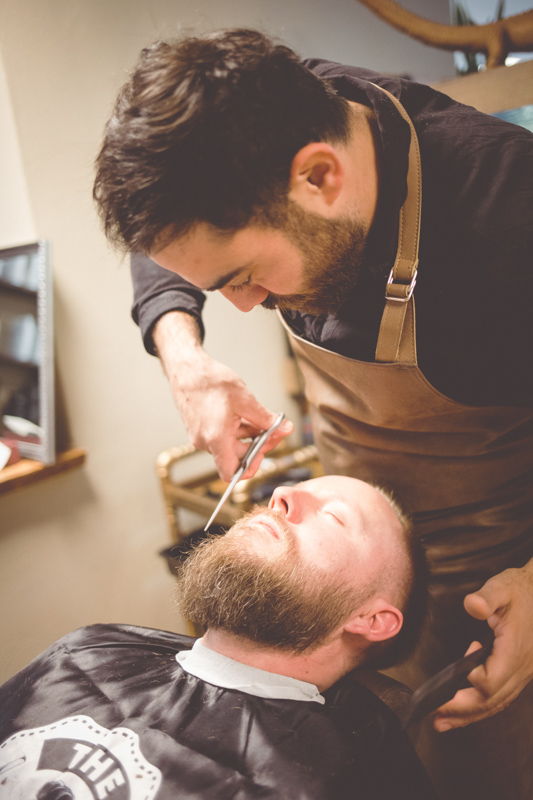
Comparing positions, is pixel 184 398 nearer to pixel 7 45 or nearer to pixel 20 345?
pixel 20 345

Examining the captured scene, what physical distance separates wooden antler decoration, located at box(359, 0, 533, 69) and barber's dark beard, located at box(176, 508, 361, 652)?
1638 millimetres

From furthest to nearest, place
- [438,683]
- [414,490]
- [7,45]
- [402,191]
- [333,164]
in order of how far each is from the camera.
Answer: [7,45]
[414,490]
[402,191]
[333,164]
[438,683]

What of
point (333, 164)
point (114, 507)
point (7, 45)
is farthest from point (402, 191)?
point (114, 507)

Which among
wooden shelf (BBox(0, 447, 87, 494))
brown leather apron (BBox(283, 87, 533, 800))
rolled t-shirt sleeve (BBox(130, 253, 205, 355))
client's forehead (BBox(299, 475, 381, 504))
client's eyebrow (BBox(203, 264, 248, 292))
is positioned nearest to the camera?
client's eyebrow (BBox(203, 264, 248, 292))

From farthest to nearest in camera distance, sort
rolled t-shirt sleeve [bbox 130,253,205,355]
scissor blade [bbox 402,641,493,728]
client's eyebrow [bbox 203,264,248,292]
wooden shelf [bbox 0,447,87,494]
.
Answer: wooden shelf [bbox 0,447,87,494], rolled t-shirt sleeve [bbox 130,253,205,355], client's eyebrow [bbox 203,264,248,292], scissor blade [bbox 402,641,493,728]

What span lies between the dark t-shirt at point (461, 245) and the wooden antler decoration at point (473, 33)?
2.45 ft

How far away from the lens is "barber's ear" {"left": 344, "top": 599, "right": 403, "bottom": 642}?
46.9 inches

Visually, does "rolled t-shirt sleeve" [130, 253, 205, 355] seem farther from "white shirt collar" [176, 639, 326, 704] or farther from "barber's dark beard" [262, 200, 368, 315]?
"white shirt collar" [176, 639, 326, 704]

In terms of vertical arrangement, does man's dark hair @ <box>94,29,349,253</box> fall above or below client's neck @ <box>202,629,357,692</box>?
above

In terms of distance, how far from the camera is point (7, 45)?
65.2 inches

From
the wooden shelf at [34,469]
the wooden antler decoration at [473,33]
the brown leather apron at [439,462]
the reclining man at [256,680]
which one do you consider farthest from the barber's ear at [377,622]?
the wooden antler decoration at [473,33]

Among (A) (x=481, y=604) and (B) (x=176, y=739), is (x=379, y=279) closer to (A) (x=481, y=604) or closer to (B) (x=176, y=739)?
(A) (x=481, y=604)

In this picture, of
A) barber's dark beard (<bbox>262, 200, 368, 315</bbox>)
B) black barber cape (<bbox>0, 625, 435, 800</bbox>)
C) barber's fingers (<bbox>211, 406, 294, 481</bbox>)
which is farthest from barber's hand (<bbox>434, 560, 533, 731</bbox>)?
barber's dark beard (<bbox>262, 200, 368, 315</bbox>)

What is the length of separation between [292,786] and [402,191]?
1096mm
